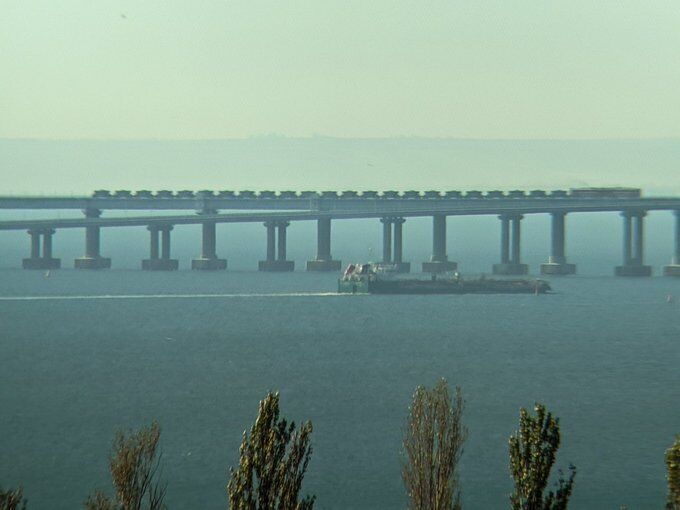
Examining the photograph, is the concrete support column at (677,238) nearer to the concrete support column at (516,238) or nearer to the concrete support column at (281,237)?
the concrete support column at (516,238)

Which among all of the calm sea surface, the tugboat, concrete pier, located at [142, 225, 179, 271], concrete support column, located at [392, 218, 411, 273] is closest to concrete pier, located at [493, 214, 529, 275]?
concrete support column, located at [392, 218, 411, 273]

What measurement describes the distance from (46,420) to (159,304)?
59.9 m

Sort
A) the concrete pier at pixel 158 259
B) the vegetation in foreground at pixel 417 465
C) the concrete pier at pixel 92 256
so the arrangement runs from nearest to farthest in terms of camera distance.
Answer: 1. the vegetation in foreground at pixel 417 465
2. the concrete pier at pixel 158 259
3. the concrete pier at pixel 92 256

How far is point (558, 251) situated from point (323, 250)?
82.3 feet

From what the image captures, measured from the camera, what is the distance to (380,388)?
227 feet

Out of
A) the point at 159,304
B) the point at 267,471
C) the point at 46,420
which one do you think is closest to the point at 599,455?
the point at 46,420

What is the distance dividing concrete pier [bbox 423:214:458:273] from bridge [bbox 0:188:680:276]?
10cm

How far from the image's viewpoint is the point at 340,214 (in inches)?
6240

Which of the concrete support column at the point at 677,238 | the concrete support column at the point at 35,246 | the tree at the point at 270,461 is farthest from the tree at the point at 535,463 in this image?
the concrete support column at the point at 35,246

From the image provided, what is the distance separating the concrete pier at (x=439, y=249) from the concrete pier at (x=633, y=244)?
18582mm

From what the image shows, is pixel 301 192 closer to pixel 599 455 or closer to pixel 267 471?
pixel 599 455

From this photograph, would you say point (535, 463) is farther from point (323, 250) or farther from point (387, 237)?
point (387, 237)

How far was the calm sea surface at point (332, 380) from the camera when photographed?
48.6 m

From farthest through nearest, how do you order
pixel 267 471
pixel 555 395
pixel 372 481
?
pixel 555 395, pixel 372 481, pixel 267 471
